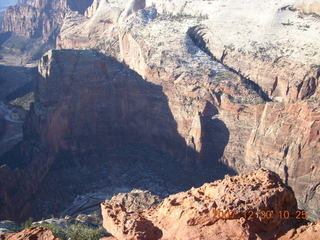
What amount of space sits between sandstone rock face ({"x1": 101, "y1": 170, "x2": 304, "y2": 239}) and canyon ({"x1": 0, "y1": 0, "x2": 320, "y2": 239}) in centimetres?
2595

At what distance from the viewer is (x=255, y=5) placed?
74938 millimetres

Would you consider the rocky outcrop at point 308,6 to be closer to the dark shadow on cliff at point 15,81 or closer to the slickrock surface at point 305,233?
the dark shadow on cliff at point 15,81

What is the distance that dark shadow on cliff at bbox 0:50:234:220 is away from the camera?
53.5 meters

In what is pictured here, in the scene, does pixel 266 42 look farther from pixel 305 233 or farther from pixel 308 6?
pixel 305 233

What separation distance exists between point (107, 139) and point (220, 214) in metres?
40.9

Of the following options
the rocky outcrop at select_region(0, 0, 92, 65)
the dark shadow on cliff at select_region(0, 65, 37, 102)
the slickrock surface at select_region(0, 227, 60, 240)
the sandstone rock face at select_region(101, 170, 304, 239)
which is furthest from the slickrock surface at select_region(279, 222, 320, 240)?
the rocky outcrop at select_region(0, 0, 92, 65)

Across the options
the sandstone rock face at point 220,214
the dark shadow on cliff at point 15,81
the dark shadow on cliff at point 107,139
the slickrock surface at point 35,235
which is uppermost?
the sandstone rock face at point 220,214

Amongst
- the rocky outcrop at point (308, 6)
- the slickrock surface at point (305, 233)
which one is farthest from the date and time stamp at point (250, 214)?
the rocky outcrop at point (308, 6)

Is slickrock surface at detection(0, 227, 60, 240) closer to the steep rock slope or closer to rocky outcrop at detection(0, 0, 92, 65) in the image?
the steep rock slope

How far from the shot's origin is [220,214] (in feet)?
64.7

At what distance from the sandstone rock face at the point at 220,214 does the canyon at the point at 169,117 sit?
25951mm

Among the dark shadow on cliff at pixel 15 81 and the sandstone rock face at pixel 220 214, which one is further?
the dark shadow on cliff at pixel 15 81

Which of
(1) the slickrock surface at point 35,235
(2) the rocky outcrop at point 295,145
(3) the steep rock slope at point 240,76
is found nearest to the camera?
(1) the slickrock surface at point 35,235

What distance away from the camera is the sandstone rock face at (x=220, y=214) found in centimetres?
1936
